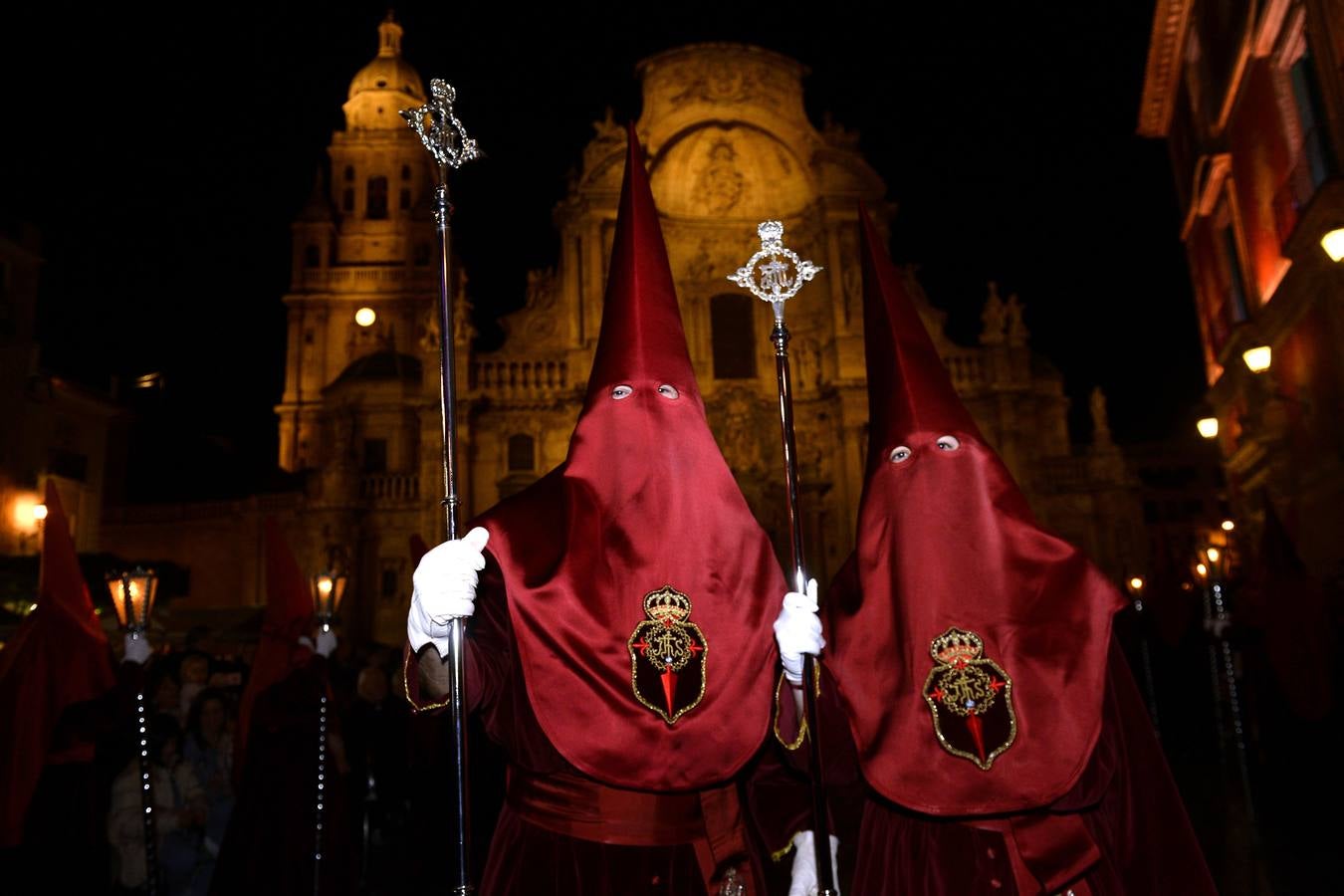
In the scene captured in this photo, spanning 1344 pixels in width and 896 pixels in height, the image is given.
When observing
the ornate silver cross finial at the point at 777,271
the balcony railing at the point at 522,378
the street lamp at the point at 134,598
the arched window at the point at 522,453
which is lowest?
the street lamp at the point at 134,598

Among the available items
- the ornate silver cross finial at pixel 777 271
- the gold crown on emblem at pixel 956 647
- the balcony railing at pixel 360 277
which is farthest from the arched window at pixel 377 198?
the gold crown on emblem at pixel 956 647

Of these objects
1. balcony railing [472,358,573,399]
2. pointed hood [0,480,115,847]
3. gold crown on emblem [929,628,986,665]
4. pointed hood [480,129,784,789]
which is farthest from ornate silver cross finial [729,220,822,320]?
balcony railing [472,358,573,399]

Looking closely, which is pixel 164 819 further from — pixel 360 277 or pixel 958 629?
pixel 360 277

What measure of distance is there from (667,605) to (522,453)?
2232 centimetres

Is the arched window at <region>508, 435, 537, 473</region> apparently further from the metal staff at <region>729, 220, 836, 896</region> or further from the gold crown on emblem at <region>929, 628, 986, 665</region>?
the gold crown on emblem at <region>929, 628, 986, 665</region>

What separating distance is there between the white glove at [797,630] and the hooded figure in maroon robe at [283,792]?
16.0ft

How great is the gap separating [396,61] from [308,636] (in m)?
45.9

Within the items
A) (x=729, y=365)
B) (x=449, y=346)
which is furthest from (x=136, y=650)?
(x=729, y=365)

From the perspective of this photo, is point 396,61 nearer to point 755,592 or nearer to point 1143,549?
point 1143,549

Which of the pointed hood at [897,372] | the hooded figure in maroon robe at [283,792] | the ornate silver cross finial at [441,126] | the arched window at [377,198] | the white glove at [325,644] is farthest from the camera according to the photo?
the arched window at [377,198]

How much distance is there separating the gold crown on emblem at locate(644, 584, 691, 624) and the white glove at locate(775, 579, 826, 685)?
0.40 metres

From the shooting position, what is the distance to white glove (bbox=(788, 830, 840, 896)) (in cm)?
386

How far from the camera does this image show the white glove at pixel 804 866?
3.86 meters

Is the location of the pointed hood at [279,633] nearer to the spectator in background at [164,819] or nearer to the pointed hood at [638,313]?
the spectator in background at [164,819]
